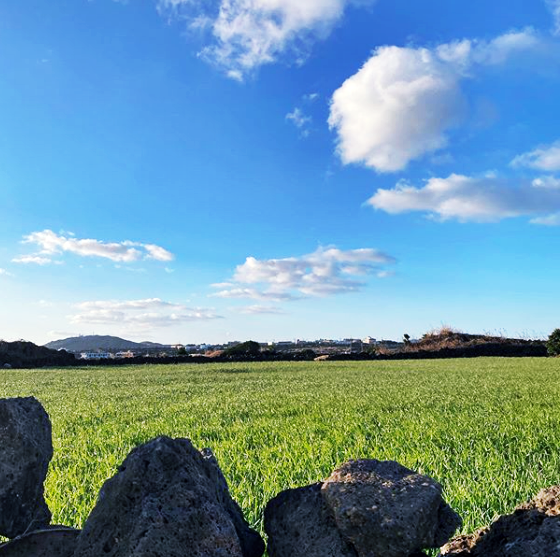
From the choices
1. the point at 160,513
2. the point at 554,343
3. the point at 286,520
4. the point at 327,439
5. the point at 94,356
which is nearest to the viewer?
the point at 160,513

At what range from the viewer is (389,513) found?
6.37 ft

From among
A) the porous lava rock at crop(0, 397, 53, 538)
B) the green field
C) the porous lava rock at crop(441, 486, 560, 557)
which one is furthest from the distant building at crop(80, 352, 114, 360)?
the porous lava rock at crop(441, 486, 560, 557)

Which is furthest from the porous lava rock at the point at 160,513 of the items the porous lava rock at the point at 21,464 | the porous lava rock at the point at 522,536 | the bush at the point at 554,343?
the bush at the point at 554,343

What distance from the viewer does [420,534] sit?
1.94 m

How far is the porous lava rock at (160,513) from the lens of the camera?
183 cm

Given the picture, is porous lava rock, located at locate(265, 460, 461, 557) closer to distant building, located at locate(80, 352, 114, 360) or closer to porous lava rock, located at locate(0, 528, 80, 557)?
porous lava rock, located at locate(0, 528, 80, 557)

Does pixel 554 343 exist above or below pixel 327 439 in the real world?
above

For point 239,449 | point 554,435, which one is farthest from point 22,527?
point 554,435

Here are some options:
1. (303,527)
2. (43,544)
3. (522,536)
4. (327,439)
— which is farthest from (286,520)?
(327,439)

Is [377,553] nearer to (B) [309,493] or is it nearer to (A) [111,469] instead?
(B) [309,493]

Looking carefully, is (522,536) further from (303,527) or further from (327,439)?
(327,439)

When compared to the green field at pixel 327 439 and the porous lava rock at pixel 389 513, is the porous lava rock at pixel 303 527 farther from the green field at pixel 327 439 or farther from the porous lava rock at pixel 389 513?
the green field at pixel 327 439

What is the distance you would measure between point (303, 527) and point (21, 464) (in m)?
1.42

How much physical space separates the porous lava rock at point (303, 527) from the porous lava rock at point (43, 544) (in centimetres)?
96
